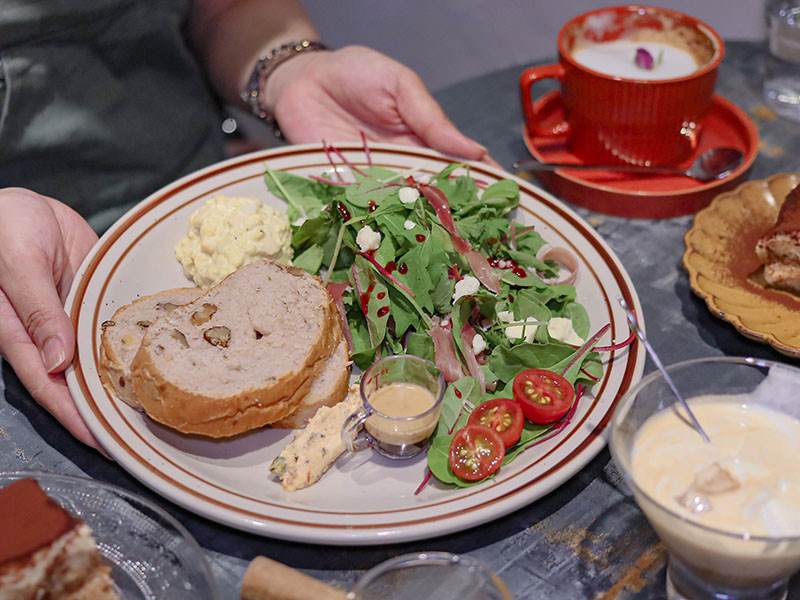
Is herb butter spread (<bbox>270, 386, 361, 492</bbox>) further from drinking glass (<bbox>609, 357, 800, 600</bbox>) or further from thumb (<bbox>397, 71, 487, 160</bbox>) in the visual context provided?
thumb (<bbox>397, 71, 487, 160</bbox>)

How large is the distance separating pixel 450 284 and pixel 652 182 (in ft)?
2.95

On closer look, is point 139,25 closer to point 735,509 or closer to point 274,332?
point 274,332

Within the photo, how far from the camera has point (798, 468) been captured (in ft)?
5.10

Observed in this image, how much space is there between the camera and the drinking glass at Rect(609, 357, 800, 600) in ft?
4.63

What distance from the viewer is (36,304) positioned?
2062 mm

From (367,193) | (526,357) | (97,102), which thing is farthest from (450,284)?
(97,102)

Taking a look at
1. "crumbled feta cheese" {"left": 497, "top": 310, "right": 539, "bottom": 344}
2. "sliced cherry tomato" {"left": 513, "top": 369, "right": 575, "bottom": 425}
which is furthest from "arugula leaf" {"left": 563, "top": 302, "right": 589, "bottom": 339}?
"sliced cherry tomato" {"left": 513, "top": 369, "right": 575, "bottom": 425}

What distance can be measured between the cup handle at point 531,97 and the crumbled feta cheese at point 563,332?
3.18 feet

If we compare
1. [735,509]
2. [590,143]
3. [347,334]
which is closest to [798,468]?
[735,509]

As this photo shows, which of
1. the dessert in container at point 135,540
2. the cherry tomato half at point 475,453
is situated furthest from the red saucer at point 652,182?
the dessert in container at point 135,540

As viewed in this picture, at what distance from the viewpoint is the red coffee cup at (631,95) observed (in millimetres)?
2670

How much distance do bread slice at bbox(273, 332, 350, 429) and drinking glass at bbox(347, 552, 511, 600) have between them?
567mm

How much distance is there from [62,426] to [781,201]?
1941 mm

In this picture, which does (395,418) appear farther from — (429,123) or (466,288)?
(429,123)
